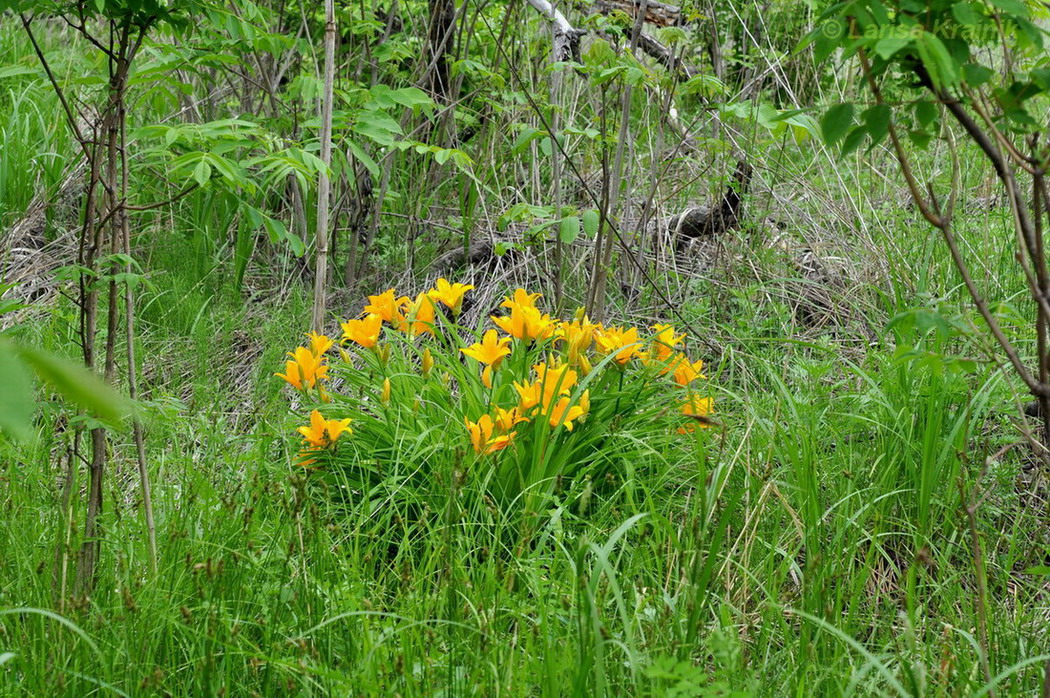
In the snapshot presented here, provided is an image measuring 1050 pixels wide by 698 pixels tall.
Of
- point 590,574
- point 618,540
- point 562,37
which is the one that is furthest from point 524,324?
point 562,37

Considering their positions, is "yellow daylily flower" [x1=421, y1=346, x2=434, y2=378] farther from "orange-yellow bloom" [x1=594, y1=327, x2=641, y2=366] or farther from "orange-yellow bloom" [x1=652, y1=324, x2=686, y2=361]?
"orange-yellow bloom" [x1=652, y1=324, x2=686, y2=361]

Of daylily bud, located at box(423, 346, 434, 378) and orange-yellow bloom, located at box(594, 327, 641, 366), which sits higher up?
orange-yellow bloom, located at box(594, 327, 641, 366)

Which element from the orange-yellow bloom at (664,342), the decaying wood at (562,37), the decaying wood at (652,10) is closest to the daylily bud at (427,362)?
the orange-yellow bloom at (664,342)

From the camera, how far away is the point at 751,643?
1822 mm

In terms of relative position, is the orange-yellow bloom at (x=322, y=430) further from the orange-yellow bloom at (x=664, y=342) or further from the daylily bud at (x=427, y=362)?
the orange-yellow bloom at (x=664, y=342)

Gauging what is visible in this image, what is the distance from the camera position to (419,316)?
2543 mm

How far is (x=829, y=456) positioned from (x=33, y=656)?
1.79m

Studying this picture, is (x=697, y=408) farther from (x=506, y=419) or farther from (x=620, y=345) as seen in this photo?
(x=506, y=419)

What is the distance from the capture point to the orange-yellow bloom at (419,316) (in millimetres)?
2510

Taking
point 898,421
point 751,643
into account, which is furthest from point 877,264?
point 751,643

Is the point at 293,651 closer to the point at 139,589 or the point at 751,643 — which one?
the point at 139,589

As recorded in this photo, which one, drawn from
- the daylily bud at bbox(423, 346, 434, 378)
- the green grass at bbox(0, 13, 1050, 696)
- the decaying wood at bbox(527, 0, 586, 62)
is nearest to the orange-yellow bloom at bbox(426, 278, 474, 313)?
the daylily bud at bbox(423, 346, 434, 378)

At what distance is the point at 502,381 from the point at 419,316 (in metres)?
0.28

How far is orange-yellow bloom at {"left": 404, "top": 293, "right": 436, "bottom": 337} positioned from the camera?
2.51 m
